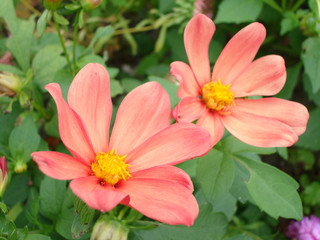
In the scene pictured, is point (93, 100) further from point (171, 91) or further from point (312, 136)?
point (312, 136)

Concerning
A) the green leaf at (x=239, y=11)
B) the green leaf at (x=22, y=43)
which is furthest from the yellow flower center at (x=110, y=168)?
the green leaf at (x=239, y=11)

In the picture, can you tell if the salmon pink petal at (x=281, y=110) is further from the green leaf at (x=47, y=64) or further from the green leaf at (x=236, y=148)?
the green leaf at (x=47, y=64)

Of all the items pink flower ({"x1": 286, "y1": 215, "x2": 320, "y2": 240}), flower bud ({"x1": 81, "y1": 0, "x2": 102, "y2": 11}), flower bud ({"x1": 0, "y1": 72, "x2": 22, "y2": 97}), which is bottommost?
pink flower ({"x1": 286, "y1": 215, "x2": 320, "y2": 240})

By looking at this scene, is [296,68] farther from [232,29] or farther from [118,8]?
[118,8]

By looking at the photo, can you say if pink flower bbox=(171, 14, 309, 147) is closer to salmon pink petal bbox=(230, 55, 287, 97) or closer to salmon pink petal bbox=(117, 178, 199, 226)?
salmon pink petal bbox=(230, 55, 287, 97)

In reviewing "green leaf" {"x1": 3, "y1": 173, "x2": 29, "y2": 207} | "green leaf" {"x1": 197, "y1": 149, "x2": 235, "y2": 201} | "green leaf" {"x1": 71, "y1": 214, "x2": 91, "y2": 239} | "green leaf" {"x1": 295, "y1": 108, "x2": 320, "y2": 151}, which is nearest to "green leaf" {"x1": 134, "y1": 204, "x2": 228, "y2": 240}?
"green leaf" {"x1": 197, "y1": 149, "x2": 235, "y2": 201}
